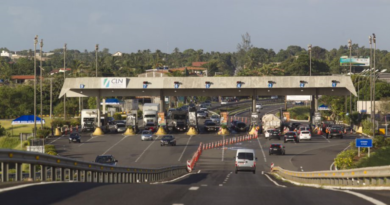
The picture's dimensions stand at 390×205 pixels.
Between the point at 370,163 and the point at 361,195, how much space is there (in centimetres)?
3079

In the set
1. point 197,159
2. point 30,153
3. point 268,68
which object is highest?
point 268,68

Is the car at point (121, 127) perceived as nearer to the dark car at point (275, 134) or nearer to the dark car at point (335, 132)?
the dark car at point (275, 134)

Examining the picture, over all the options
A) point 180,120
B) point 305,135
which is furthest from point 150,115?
point 305,135

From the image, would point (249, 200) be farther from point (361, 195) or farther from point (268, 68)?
point (268, 68)

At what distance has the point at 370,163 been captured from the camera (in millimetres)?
41688

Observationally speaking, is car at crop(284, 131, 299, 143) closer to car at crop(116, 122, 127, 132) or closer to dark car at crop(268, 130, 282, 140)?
dark car at crop(268, 130, 282, 140)

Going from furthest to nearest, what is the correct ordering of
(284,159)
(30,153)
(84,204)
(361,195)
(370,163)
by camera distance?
(284,159) < (370,163) < (30,153) < (361,195) < (84,204)

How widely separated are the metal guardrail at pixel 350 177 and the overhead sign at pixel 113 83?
1679 inches

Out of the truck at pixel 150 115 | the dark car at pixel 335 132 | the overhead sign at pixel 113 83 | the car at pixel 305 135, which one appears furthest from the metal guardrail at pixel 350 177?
the truck at pixel 150 115

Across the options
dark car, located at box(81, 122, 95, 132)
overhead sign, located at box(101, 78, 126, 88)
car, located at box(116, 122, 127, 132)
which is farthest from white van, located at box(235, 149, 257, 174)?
dark car, located at box(81, 122, 95, 132)

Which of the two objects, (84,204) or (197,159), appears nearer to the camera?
(84,204)

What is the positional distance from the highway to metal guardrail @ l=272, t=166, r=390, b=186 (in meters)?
1.12

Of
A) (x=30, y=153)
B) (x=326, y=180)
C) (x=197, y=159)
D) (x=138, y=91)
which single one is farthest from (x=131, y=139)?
(x=30, y=153)

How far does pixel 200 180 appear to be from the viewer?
1374 inches
